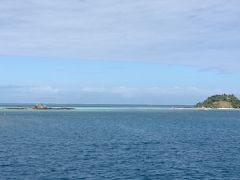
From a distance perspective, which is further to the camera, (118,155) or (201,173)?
(118,155)

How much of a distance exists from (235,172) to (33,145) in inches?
1856

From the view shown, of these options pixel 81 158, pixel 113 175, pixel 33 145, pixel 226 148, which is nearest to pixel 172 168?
pixel 113 175

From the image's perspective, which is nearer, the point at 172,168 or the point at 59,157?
the point at 172,168

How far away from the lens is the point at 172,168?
71.6 meters

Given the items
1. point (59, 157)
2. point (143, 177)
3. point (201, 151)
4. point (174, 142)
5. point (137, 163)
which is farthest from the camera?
point (174, 142)

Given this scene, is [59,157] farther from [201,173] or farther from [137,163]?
[201,173]

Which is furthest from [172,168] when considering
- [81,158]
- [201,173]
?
[81,158]

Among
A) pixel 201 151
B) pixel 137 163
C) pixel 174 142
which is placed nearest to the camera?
pixel 137 163

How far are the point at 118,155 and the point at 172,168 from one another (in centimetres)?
1535

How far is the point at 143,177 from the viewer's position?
213 feet

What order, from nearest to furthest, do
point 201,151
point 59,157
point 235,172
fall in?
point 235,172, point 59,157, point 201,151

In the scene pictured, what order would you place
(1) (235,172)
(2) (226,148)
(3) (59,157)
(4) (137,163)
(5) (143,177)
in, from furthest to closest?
(2) (226,148), (3) (59,157), (4) (137,163), (1) (235,172), (5) (143,177)

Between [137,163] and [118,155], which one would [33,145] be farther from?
[137,163]

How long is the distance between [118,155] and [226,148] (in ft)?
88.4
